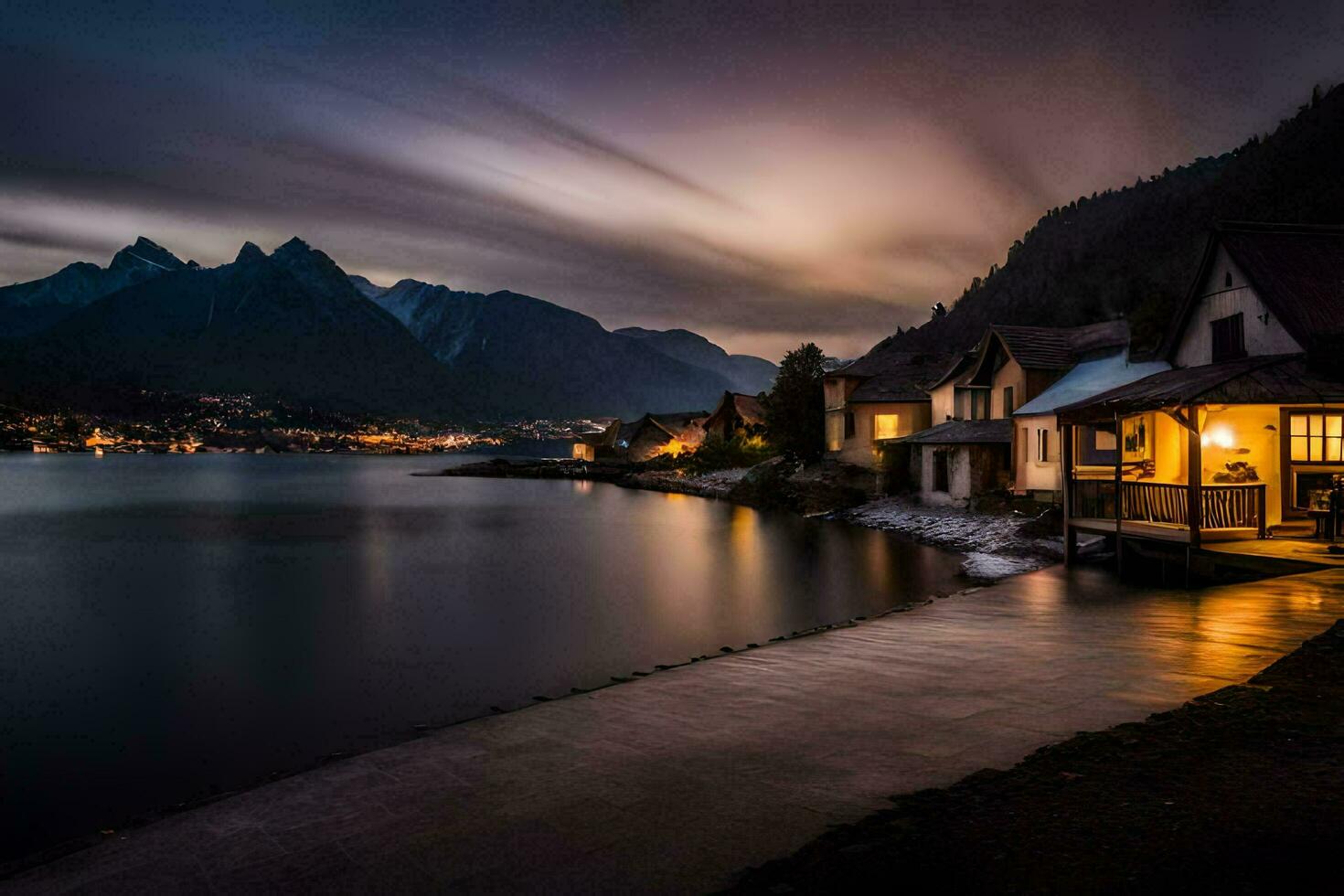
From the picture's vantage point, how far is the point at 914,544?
38094 millimetres

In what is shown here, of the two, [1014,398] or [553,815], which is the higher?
[1014,398]

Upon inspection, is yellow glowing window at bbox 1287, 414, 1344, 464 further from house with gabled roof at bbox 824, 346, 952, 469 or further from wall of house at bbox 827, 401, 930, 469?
wall of house at bbox 827, 401, 930, 469

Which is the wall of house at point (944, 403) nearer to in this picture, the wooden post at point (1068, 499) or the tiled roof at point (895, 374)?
the tiled roof at point (895, 374)

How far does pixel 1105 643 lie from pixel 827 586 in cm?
1729

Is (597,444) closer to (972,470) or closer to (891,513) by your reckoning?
(891,513)

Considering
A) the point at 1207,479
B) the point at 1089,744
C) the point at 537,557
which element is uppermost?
the point at 1207,479

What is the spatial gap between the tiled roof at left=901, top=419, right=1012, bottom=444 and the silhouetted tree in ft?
52.6

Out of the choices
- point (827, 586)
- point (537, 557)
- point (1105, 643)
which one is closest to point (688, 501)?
point (537, 557)

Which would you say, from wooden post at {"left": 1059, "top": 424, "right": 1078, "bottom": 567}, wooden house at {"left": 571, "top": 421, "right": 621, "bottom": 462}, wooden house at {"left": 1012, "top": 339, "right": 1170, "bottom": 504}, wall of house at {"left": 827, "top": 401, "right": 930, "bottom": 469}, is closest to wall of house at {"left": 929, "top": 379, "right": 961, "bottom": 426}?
wall of house at {"left": 827, "top": 401, "right": 930, "bottom": 469}

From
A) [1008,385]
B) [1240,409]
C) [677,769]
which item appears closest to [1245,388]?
[1240,409]

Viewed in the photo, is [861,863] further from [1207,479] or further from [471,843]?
[1207,479]

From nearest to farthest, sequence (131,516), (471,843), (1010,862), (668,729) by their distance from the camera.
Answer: (1010,862) < (471,843) < (668,729) < (131,516)

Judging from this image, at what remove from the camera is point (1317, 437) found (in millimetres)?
21125

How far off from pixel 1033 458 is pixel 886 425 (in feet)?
53.7
